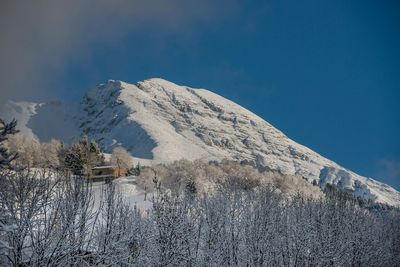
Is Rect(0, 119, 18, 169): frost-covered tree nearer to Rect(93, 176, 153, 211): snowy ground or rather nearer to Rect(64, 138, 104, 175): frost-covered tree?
Rect(64, 138, 104, 175): frost-covered tree

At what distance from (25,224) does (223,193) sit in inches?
847

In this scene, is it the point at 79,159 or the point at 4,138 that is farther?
the point at 79,159

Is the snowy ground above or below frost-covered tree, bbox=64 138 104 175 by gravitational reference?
below

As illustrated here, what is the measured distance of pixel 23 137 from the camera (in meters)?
146

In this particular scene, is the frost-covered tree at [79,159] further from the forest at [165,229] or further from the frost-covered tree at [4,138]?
the frost-covered tree at [4,138]

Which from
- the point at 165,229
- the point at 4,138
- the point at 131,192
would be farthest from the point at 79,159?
the point at 131,192

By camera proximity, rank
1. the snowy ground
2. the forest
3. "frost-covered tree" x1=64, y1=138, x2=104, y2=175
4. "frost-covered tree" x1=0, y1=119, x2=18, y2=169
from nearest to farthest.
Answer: "frost-covered tree" x1=0, y1=119, x2=18, y2=169 < the forest < "frost-covered tree" x1=64, y1=138, x2=104, y2=175 < the snowy ground

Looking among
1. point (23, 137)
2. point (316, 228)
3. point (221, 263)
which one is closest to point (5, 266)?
point (221, 263)

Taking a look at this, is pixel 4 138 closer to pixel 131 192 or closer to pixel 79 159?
pixel 79 159

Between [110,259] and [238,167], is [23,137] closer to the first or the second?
[238,167]

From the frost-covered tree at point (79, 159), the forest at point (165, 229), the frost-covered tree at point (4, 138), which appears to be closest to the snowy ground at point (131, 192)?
the frost-covered tree at point (79, 159)

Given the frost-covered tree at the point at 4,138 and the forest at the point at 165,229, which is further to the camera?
the forest at the point at 165,229

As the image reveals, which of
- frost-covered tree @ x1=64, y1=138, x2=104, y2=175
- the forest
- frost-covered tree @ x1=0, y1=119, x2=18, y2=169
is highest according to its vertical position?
frost-covered tree @ x1=64, y1=138, x2=104, y2=175

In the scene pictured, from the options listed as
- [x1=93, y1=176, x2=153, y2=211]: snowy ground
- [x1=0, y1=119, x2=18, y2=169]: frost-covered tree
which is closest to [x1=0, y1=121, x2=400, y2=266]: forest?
[x1=0, y1=119, x2=18, y2=169]: frost-covered tree
